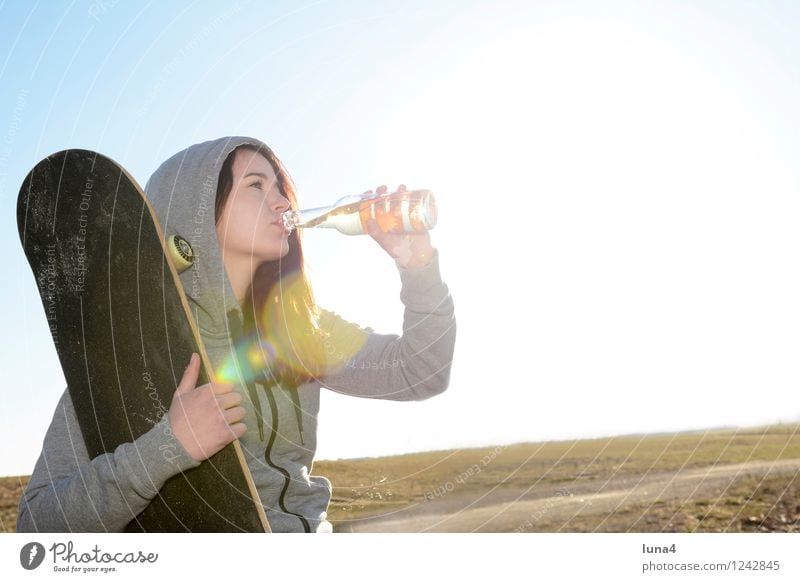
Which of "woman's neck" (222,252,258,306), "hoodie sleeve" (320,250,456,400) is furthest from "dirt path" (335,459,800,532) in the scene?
"woman's neck" (222,252,258,306)

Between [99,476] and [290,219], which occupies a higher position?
[290,219]

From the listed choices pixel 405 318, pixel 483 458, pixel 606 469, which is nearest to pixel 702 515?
pixel 606 469

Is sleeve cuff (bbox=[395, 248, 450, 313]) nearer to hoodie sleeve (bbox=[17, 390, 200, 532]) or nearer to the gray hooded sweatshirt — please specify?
the gray hooded sweatshirt

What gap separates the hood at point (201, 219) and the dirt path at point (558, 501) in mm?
2774

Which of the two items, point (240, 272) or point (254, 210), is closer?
point (254, 210)

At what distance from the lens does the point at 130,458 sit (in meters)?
2.10

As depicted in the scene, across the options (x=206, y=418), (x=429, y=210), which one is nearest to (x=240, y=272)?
(x=206, y=418)

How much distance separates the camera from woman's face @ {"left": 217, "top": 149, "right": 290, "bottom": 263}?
248 centimetres

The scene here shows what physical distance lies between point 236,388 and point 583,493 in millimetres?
5530

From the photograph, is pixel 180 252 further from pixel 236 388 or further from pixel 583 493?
pixel 583 493

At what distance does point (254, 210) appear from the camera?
2480mm

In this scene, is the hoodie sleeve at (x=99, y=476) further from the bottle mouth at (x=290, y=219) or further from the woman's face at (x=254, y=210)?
the bottle mouth at (x=290, y=219)
